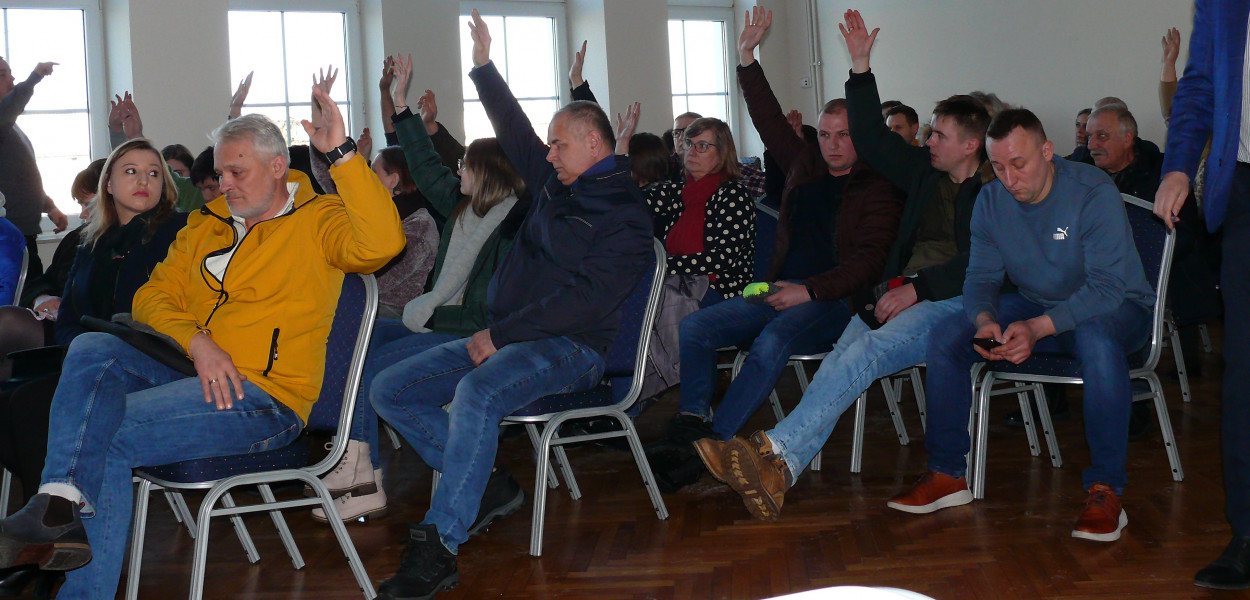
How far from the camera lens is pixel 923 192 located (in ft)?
11.5

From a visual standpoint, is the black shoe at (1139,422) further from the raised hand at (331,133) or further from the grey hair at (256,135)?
the grey hair at (256,135)

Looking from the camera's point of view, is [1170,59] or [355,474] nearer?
[355,474]

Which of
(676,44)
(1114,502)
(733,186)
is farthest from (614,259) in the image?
(676,44)

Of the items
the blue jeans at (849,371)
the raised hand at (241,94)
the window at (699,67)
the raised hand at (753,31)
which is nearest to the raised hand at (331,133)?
the blue jeans at (849,371)

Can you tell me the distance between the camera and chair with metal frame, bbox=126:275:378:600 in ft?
7.29

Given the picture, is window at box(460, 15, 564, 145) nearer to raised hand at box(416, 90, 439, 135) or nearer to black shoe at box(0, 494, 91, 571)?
raised hand at box(416, 90, 439, 135)

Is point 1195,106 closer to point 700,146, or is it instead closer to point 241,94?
point 700,146

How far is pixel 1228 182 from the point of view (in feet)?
7.12

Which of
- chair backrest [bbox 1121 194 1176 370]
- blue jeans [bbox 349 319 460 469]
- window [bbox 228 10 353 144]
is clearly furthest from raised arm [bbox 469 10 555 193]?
window [bbox 228 10 353 144]

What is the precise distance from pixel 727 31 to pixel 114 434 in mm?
7953

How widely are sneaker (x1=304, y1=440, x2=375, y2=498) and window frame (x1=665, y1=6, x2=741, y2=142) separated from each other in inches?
254

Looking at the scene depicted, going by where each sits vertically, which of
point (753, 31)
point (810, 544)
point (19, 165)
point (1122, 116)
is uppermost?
point (753, 31)

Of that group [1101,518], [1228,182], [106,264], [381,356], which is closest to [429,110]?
[381,356]

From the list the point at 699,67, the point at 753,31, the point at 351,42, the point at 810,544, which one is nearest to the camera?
the point at 810,544
